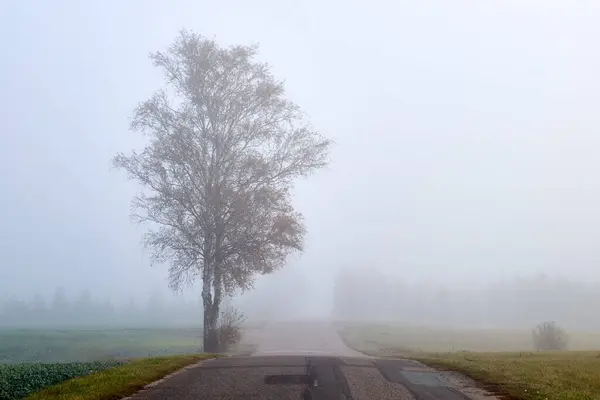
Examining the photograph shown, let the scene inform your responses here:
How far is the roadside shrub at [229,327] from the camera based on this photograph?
97.2ft

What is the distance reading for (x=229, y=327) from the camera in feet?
98.8

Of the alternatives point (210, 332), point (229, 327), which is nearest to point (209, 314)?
point (210, 332)

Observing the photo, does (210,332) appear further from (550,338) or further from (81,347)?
(550,338)

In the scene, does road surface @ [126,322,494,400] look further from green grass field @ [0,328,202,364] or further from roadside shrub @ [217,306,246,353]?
green grass field @ [0,328,202,364]

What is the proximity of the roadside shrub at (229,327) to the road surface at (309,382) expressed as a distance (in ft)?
34.4

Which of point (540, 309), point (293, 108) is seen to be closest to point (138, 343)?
point (293, 108)

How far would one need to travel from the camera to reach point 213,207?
1094 inches

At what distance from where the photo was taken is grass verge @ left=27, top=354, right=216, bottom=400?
12500 millimetres

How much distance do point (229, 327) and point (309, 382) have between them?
16.0 meters

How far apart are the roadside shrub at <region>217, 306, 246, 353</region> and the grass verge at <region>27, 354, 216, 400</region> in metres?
11.1

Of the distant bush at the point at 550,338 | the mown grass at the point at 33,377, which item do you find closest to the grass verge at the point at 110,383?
the mown grass at the point at 33,377

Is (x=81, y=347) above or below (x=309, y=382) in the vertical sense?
below

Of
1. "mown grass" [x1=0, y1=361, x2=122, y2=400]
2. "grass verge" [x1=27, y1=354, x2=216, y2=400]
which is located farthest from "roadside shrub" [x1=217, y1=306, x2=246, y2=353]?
"mown grass" [x1=0, y1=361, x2=122, y2=400]

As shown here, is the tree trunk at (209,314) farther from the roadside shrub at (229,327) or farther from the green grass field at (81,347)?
the green grass field at (81,347)
